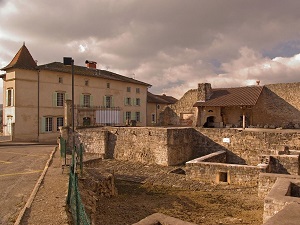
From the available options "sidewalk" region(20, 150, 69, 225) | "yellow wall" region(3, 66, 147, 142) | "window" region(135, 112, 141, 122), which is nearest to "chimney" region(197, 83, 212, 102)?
"window" region(135, 112, 141, 122)

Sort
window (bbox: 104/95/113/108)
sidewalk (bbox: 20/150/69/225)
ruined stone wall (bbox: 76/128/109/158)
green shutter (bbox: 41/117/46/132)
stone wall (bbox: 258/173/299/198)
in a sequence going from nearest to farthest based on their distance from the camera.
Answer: sidewalk (bbox: 20/150/69/225) < stone wall (bbox: 258/173/299/198) < ruined stone wall (bbox: 76/128/109/158) < green shutter (bbox: 41/117/46/132) < window (bbox: 104/95/113/108)

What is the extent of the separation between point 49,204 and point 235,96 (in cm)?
2061

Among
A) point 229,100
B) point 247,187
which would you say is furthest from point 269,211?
point 229,100

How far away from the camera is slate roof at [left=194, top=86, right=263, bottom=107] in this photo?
73.3 feet

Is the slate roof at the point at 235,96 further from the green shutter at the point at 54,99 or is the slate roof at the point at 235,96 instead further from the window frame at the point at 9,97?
the window frame at the point at 9,97

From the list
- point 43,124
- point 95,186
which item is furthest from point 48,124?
point 95,186

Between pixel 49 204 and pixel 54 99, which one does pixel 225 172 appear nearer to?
pixel 49 204

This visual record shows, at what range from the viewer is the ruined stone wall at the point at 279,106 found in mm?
22062

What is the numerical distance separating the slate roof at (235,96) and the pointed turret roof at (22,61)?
645 inches

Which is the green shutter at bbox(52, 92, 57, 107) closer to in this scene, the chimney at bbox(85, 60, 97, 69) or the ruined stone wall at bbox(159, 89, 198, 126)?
the chimney at bbox(85, 60, 97, 69)

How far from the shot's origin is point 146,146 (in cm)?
1605

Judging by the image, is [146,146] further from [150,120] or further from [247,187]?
[150,120]

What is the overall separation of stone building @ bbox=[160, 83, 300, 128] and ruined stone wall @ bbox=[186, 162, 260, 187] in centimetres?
1134

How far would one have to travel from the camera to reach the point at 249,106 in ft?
73.1
